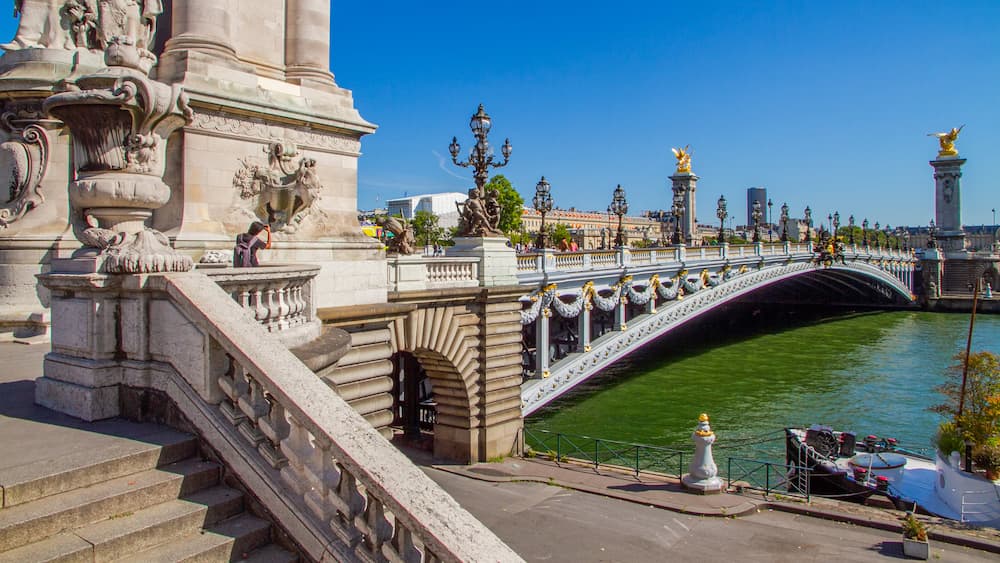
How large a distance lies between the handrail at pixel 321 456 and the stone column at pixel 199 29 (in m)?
7.90

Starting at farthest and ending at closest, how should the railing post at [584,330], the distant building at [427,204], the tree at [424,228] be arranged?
the distant building at [427,204] → the tree at [424,228] → the railing post at [584,330]

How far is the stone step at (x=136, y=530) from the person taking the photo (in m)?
3.69

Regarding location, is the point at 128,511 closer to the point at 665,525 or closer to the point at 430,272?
the point at 665,525

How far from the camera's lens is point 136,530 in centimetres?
394

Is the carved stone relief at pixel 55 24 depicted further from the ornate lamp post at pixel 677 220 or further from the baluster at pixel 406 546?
the ornate lamp post at pixel 677 220

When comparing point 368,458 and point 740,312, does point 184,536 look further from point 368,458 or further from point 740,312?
point 740,312

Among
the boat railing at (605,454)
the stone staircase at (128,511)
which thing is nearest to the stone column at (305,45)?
the stone staircase at (128,511)

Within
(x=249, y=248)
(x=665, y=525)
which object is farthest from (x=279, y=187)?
(x=665, y=525)

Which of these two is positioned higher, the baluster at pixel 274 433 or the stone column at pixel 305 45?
the stone column at pixel 305 45

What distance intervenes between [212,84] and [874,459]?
18.2m

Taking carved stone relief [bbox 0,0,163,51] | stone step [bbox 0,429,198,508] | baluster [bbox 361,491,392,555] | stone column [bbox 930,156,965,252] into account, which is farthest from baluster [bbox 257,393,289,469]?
stone column [bbox 930,156,965,252]

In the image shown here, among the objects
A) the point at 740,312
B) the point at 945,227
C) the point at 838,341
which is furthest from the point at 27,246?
the point at 945,227

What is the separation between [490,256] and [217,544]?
1506 cm

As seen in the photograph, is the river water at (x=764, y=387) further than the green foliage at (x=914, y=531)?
Yes
